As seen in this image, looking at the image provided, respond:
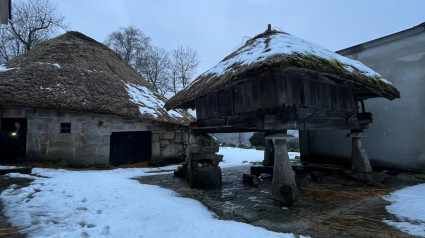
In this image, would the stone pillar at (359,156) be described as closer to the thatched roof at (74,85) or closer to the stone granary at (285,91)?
the stone granary at (285,91)

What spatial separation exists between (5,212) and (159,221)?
2169 millimetres

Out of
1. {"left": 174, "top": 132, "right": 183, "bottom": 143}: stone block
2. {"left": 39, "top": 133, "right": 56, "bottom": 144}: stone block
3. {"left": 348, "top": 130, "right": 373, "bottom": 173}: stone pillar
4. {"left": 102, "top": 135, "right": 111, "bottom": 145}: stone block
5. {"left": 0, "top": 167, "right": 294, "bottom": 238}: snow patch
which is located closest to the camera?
{"left": 0, "top": 167, "right": 294, "bottom": 238}: snow patch

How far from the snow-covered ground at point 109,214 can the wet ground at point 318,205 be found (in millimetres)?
388

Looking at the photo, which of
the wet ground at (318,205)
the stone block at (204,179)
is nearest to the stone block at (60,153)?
the wet ground at (318,205)

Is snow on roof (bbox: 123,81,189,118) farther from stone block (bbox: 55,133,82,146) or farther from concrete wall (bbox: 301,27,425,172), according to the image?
concrete wall (bbox: 301,27,425,172)

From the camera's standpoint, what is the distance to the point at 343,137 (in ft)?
22.7

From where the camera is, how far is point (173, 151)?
9695 mm

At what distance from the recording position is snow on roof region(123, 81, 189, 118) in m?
9.16

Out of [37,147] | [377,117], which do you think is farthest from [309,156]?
[37,147]

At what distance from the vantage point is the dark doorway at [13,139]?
25.0 ft

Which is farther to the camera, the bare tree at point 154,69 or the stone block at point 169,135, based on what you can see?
the bare tree at point 154,69

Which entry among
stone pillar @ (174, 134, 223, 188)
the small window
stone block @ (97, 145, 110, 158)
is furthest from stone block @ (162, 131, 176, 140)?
stone pillar @ (174, 134, 223, 188)

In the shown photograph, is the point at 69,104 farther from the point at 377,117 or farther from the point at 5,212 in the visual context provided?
the point at 377,117

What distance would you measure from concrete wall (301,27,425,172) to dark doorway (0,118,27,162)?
10.3 meters
